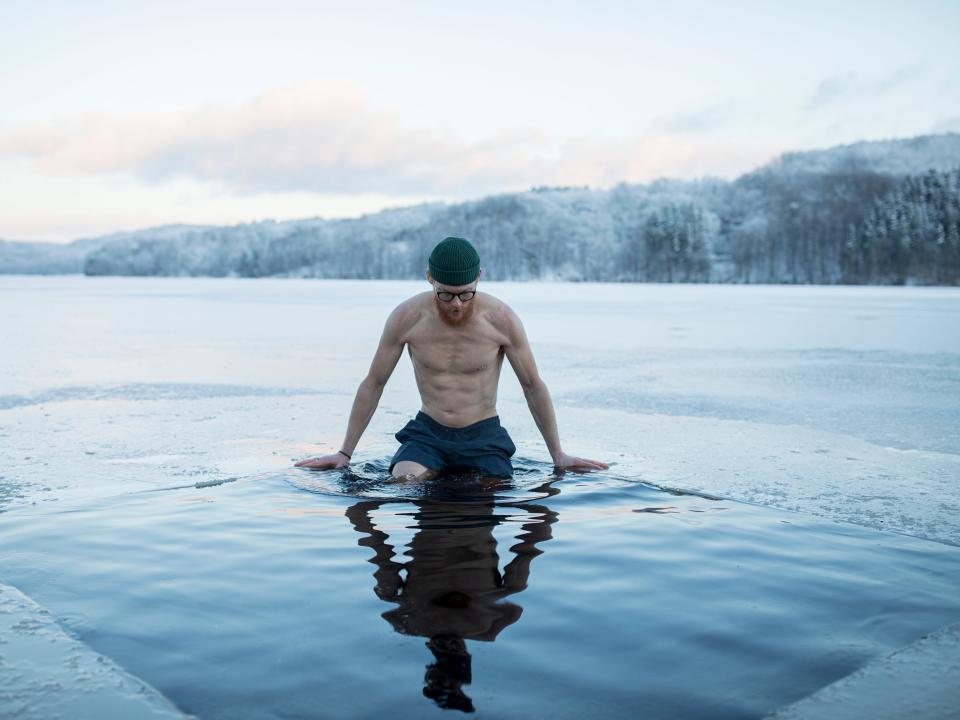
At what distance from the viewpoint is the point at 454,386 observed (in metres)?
4.91

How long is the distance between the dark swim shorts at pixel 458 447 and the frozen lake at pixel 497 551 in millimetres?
213

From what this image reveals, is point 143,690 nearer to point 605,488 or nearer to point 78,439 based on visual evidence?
point 605,488

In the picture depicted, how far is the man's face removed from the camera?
4.38 metres

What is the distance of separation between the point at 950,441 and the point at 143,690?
19.0 ft

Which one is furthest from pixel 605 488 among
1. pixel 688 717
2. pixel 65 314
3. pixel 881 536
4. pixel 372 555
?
pixel 65 314

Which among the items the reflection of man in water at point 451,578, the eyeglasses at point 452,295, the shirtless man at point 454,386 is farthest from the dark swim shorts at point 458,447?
the eyeglasses at point 452,295

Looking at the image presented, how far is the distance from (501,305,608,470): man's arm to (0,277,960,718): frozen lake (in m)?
0.22

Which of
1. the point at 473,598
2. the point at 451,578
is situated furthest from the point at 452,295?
the point at 473,598

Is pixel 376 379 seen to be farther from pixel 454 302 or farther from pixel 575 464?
pixel 575 464

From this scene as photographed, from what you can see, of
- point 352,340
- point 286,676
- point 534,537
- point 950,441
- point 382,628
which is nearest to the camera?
point 286,676

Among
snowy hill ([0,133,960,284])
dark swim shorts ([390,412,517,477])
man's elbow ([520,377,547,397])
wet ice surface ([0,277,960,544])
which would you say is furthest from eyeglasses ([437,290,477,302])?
snowy hill ([0,133,960,284])

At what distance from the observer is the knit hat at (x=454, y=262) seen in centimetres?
424

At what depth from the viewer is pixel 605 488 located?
4723 millimetres

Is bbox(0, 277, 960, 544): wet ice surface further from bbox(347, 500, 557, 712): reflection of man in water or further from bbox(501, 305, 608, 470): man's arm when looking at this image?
bbox(347, 500, 557, 712): reflection of man in water
